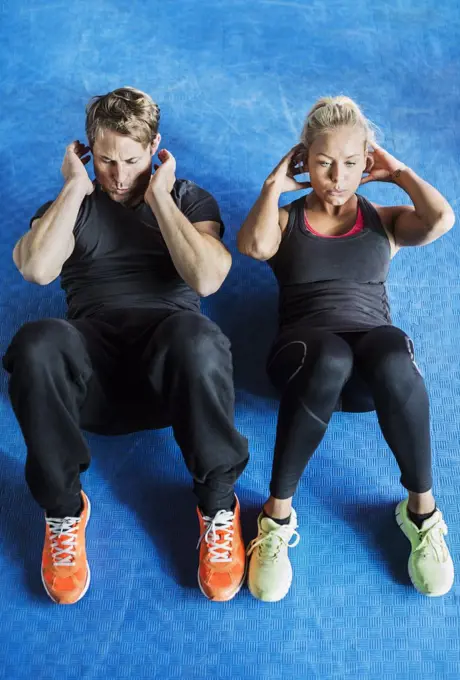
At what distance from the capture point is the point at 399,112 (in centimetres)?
271

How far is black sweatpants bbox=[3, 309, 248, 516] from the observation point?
1.64 meters

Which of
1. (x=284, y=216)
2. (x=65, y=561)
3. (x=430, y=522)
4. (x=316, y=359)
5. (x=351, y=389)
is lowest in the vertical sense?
(x=65, y=561)

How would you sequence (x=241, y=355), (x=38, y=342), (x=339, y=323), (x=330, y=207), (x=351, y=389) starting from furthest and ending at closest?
(x=241, y=355)
(x=330, y=207)
(x=339, y=323)
(x=351, y=389)
(x=38, y=342)

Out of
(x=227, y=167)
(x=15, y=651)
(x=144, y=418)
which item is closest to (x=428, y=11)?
(x=227, y=167)

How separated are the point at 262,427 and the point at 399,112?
4.53ft

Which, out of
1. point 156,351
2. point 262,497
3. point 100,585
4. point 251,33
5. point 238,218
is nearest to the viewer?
point 156,351

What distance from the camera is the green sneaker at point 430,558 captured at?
177 centimetres

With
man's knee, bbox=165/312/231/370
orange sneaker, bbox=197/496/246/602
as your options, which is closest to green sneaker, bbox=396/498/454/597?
orange sneaker, bbox=197/496/246/602

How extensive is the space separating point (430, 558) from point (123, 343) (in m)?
0.94

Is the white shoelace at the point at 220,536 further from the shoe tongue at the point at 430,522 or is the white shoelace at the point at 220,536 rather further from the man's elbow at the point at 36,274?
the man's elbow at the point at 36,274

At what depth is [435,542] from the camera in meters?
1.80

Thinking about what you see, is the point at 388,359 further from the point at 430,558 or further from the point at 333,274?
the point at 430,558

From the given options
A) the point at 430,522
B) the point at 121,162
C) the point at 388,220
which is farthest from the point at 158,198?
the point at 430,522

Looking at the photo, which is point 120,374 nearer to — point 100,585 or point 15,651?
point 100,585
